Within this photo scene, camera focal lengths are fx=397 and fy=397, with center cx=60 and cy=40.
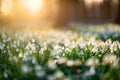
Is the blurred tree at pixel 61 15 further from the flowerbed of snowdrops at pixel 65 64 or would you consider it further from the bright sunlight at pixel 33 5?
the flowerbed of snowdrops at pixel 65 64

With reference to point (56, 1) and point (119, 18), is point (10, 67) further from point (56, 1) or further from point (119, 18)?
point (119, 18)

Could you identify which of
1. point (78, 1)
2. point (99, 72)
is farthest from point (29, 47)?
point (78, 1)

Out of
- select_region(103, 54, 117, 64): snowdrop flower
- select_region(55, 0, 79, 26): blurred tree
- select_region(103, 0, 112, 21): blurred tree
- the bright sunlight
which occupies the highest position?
the bright sunlight

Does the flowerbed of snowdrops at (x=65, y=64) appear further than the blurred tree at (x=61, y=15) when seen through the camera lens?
No

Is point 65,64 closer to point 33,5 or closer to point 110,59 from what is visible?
point 110,59

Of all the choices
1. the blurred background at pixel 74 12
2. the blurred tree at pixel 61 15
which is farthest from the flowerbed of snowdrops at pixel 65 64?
the blurred background at pixel 74 12

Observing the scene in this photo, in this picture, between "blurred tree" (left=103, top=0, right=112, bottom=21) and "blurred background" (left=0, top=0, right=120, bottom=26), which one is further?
"blurred tree" (left=103, top=0, right=112, bottom=21)

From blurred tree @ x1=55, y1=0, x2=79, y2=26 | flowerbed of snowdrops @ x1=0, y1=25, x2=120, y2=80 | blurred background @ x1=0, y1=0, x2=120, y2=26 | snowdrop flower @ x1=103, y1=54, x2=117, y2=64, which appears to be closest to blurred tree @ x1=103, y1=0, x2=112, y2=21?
blurred background @ x1=0, y1=0, x2=120, y2=26

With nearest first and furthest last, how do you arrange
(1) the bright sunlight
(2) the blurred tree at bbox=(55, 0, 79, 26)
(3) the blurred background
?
(2) the blurred tree at bbox=(55, 0, 79, 26)
(3) the blurred background
(1) the bright sunlight

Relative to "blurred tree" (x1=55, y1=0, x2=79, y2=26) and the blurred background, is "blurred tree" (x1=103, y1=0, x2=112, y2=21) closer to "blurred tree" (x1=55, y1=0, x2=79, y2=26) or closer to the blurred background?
the blurred background
